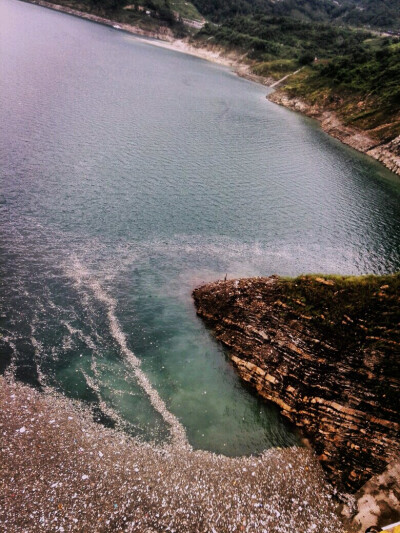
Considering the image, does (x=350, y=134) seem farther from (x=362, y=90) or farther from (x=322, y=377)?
(x=322, y=377)

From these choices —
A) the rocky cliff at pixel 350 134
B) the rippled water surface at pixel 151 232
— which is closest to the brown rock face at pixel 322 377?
the rippled water surface at pixel 151 232

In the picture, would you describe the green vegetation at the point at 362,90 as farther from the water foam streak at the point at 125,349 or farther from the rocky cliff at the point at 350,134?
the water foam streak at the point at 125,349

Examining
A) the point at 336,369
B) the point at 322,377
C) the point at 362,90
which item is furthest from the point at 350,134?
the point at 322,377

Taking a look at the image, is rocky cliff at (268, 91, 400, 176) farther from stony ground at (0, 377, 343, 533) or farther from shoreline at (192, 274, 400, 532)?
stony ground at (0, 377, 343, 533)

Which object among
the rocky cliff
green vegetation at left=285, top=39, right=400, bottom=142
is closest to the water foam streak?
the rocky cliff

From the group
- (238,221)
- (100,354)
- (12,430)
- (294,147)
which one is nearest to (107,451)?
(12,430)

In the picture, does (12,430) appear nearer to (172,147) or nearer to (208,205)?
(208,205)
